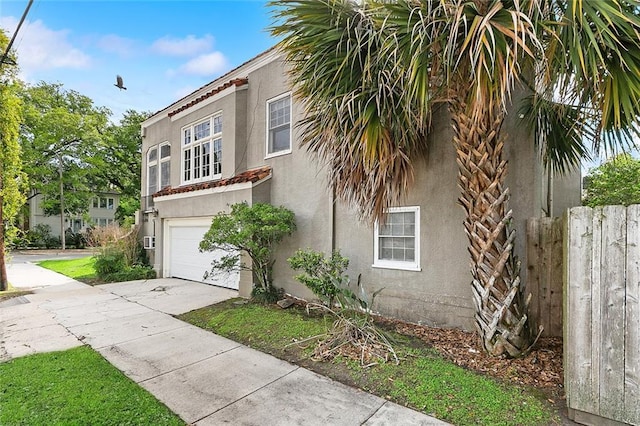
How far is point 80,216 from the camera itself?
34625mm

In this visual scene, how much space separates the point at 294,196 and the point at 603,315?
6894 mm

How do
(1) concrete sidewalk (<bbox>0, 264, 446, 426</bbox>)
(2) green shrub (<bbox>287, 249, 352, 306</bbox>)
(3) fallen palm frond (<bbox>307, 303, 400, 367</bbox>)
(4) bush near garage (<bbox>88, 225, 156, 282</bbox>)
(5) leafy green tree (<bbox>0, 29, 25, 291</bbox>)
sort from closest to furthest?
(1) concrete sidewalk (<bbox>0, 264, 446, 426</bbox>) < (3) fallen palm frond (<bbox>307, 303, 400, 367</bbox>) < (2) green shrub (<bbox>287, 249, 352, 306</bbox>) < (5) leafy green tree (<bbox>0, 29, 25, 291</bbox>) < (4) bush near garage (<bbox>88, 225, 156, 282</bbox>)

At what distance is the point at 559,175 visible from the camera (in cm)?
646

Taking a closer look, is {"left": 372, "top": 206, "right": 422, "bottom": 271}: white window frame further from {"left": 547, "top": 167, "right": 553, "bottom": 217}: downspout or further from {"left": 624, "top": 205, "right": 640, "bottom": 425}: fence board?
{"left": 624, "top": 205, "right": 640, "bottom": 425}: fence board

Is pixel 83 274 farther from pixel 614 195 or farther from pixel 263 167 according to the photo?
pixel 614 195

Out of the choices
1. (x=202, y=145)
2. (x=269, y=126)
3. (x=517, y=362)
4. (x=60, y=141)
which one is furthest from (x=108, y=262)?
(x=60, y=141)

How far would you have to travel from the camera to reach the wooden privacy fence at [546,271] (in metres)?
5.27

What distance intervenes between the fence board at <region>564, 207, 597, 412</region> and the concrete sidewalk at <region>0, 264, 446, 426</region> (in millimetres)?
1385

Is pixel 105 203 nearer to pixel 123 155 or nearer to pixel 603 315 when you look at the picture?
pixel 123 155

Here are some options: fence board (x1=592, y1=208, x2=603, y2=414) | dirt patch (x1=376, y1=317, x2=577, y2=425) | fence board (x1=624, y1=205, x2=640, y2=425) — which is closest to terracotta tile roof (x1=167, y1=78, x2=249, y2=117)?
dirt patch (x1=376, y1=317, x2=577, y2=425)

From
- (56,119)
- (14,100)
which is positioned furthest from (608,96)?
(56,119)

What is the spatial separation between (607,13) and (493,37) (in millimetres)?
1073

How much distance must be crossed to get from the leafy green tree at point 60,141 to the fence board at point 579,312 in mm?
32714

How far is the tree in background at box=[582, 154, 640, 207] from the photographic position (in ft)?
29.3
